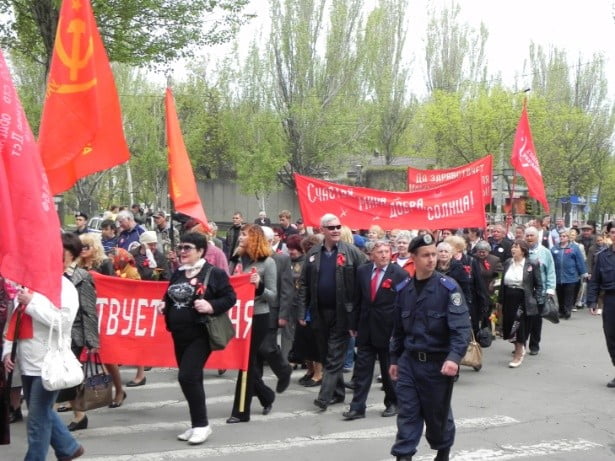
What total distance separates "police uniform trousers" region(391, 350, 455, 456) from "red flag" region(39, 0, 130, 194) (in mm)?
3245

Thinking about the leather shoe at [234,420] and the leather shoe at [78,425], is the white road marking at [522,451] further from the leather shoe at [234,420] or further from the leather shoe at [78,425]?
the leather shoe at [78,425]

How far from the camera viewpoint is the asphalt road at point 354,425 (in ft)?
21.7

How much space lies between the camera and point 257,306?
786cm

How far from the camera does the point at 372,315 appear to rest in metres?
7.62

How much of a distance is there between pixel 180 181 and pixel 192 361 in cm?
302

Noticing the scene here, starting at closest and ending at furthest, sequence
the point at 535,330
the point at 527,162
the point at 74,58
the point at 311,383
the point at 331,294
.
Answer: the point at 74,58
the point at 331,294
the point at 311,383
the point at 535,330
the point at 527,162

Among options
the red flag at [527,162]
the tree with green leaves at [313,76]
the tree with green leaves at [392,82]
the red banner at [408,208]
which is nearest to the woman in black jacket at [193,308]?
the red banner at [408,208]

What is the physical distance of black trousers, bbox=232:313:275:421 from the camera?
7.56 m

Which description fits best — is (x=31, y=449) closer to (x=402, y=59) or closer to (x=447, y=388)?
(x=447, y=388)

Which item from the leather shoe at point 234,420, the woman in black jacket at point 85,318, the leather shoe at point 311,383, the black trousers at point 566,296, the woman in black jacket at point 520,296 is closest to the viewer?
the woman in black jacket at point 85,318

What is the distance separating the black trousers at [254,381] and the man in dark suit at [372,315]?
31.8 inches

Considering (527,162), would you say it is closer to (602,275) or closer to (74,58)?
(602,275)

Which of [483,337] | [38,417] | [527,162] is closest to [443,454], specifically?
[38,417]

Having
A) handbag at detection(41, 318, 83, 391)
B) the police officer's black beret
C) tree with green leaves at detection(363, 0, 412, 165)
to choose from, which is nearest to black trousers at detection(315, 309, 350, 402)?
the police officer's black beret
